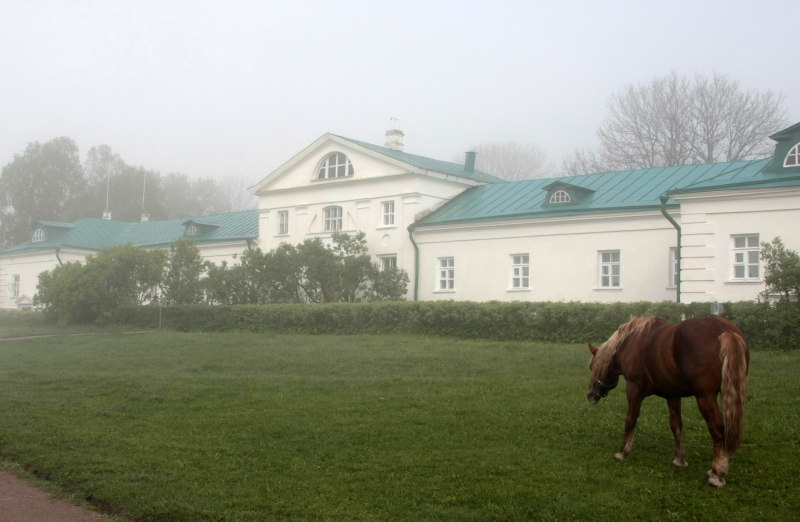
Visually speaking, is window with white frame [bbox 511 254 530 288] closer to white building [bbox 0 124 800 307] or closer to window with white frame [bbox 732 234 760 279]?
white building [bbox 0 124 800 307]

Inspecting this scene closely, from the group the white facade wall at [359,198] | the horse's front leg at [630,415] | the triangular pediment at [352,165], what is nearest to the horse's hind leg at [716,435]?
the horse's front leg at [630,415]

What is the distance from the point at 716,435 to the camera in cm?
630

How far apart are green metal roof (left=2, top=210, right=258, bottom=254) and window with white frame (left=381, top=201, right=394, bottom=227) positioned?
8.77 m

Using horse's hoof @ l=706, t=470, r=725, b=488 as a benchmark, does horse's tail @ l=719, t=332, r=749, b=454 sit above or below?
above

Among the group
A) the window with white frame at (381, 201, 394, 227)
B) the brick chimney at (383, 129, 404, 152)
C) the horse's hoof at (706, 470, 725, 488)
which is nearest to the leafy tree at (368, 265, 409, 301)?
the window with white frame at (381, 201, 394, 227)

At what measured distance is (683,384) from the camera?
670 centimetres

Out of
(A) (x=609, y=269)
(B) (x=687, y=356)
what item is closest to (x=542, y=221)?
(A) (x=609, y=269)

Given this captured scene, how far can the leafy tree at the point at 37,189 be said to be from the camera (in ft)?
198

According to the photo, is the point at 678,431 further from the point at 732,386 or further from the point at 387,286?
the point at 387,286

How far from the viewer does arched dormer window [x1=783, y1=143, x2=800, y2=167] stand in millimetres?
18984

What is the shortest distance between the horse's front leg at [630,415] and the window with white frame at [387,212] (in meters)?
22.4

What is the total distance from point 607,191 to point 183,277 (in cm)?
1688

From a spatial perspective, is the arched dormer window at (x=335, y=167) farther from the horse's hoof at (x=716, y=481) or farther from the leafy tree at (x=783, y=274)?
the horse's hoof at (x=716, y=481)

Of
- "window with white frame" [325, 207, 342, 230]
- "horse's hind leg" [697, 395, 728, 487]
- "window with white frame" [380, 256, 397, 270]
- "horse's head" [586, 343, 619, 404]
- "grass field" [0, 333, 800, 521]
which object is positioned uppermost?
"window with white frame" [325, 207, 342, 230]
